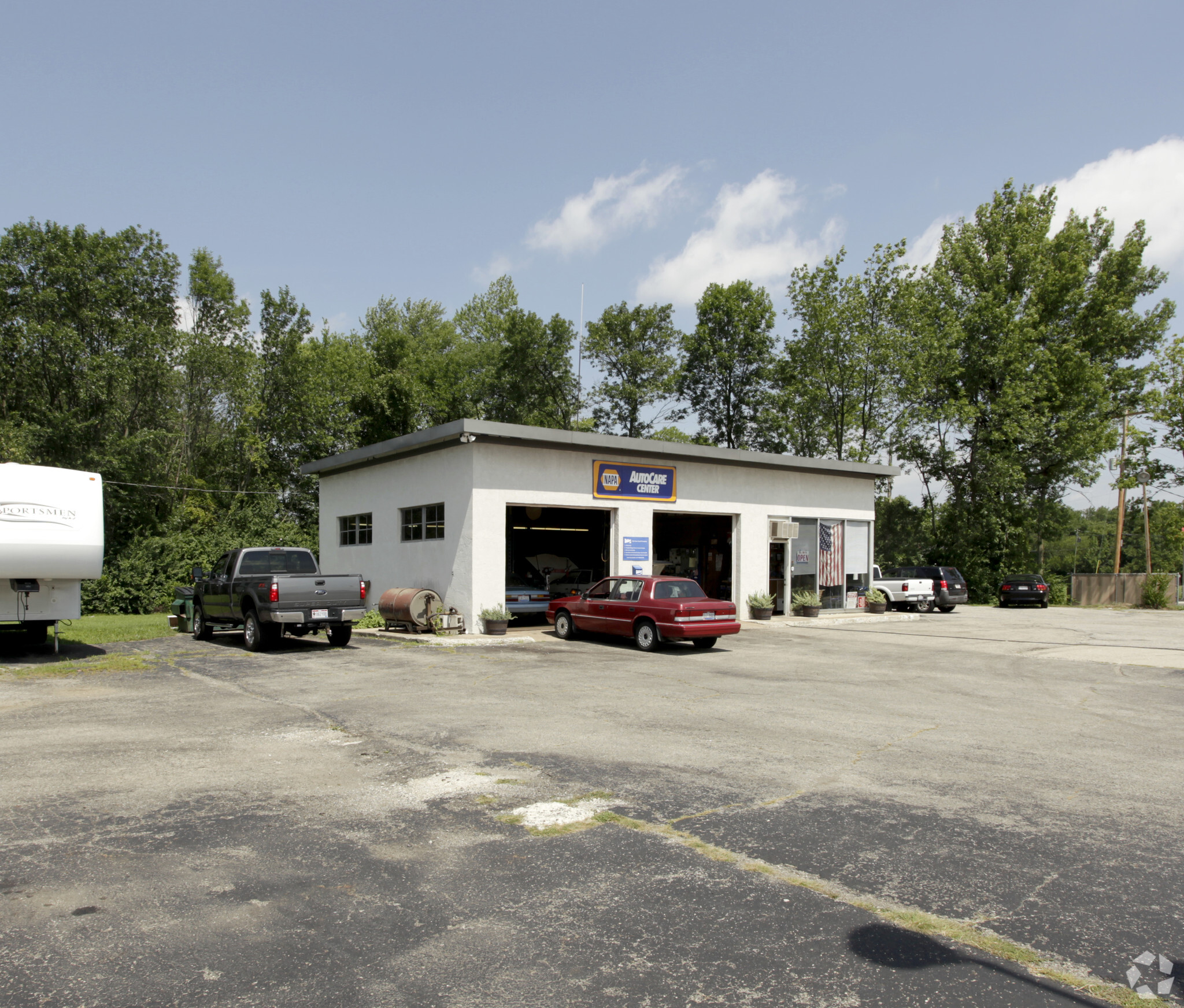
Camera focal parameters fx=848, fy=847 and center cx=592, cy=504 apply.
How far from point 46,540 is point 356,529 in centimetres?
1090

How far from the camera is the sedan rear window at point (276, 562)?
17453 millimetres

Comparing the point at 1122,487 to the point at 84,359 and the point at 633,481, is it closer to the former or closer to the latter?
the point at 633,481

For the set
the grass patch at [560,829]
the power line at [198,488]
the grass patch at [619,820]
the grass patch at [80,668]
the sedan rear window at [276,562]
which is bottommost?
the grass patch at [80,668]

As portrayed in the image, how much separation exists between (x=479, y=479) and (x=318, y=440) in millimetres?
23728

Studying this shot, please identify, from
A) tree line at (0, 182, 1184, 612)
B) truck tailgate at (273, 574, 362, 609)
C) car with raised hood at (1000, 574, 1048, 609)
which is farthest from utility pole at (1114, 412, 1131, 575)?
truck tailgate at (273, 574, 362, 609)

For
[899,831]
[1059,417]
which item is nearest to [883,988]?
[899,831]

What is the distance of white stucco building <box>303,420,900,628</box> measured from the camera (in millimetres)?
19953

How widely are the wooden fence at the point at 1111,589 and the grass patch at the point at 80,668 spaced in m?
41.8

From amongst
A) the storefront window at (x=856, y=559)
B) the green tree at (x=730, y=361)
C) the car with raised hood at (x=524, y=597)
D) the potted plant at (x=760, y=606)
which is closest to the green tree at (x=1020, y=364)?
the green tree at (x=730, y=361)

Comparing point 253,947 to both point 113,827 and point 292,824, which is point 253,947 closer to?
point 292,824

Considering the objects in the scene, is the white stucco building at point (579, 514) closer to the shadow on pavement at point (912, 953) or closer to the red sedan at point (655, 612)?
the red sedan at point (655, 612)

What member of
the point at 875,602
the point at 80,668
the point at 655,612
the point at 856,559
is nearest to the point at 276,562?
the point at 80,668

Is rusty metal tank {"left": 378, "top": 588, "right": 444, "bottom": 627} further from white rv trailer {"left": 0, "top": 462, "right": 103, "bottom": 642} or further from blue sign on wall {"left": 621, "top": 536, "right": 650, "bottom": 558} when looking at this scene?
white rv trailer {"left": 0, "top": 462, "right": 103, "bottom": 642}

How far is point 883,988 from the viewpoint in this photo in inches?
143
